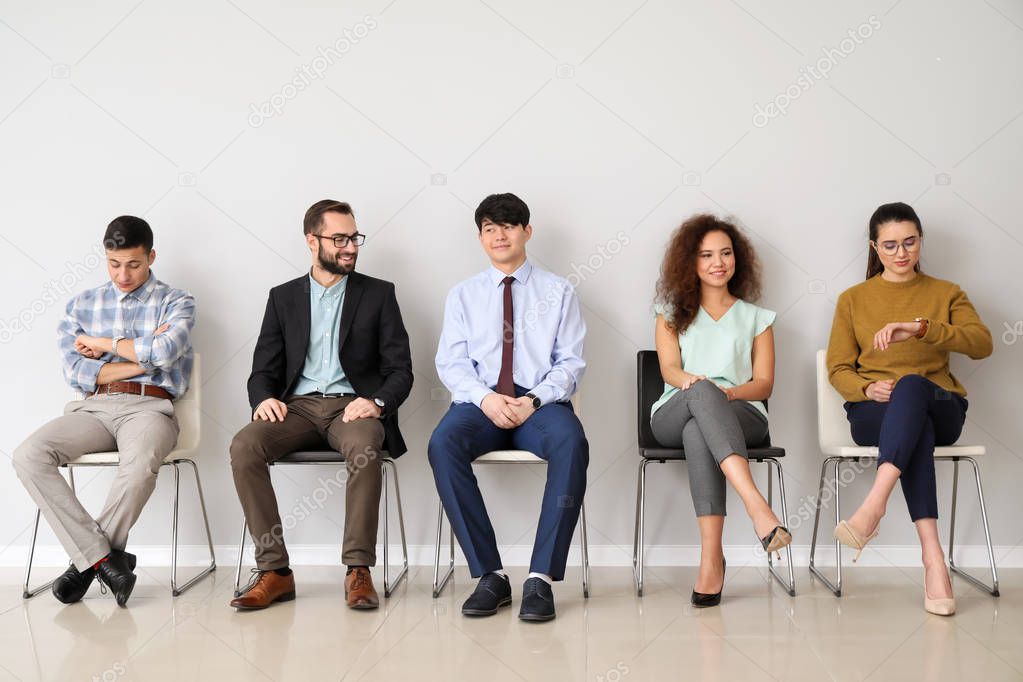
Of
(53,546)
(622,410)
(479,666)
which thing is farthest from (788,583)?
(53,546)

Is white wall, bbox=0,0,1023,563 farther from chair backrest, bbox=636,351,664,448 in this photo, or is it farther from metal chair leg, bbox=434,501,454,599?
metal chair leg, bbox=434,501,454,599

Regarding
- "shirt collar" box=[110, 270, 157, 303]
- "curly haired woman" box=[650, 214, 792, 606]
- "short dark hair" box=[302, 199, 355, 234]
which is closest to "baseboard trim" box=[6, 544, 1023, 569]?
"curly haired woman" box=[650, 214, 792, 606]

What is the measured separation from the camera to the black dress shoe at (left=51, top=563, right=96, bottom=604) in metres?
3.03

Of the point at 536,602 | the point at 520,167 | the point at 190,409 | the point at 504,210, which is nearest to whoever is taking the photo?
the point at 536,602

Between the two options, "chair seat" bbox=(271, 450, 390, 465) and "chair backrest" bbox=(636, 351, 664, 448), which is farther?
"chair backrest" bbox=(636, 351, 664, 448)

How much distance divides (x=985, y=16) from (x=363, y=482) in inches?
117

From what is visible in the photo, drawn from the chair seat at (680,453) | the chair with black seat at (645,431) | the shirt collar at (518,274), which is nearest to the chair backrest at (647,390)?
the chair with black seat at (645,431)

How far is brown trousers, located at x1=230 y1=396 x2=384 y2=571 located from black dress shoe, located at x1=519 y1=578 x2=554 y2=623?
0.54 metres

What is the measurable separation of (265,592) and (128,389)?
98cm

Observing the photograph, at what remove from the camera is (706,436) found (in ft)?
9.55

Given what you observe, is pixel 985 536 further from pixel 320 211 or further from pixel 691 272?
pixel 320 211

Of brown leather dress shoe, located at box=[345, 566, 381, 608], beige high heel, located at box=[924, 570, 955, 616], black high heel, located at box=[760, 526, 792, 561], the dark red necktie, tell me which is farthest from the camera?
the dark red necktie

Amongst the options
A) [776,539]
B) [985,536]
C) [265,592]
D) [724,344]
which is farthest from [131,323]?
[985,536]

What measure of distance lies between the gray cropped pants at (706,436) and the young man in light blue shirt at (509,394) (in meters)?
0.35
